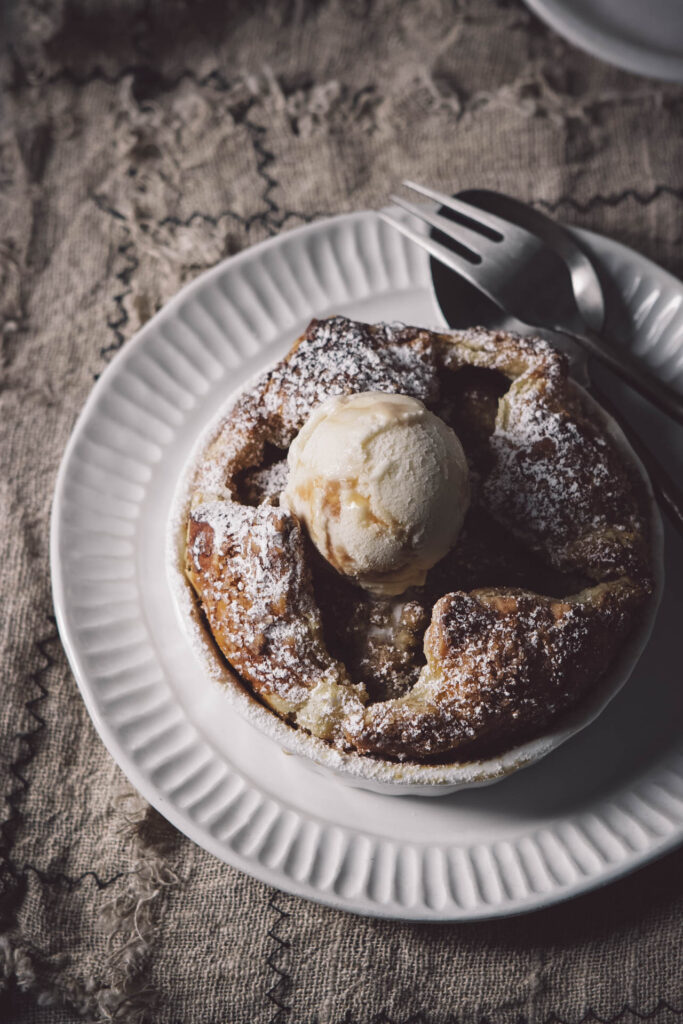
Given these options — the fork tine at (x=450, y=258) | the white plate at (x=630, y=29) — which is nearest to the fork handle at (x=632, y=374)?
the fork tine at (x=450, y=258)

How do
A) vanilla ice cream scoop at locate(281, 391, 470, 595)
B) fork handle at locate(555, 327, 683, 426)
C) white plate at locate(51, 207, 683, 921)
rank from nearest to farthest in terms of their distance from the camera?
vanilla ice cream scoop at locate(281, 391, 470, 595) → white plate at locate(51, 207, 683, 921) → fork handle at locate(555, 327, 683, 426)

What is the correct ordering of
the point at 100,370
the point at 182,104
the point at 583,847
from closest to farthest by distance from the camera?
the point at 583,847 → the point at 100,370 → the point at 182,104

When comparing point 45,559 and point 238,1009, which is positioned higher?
point 45,559

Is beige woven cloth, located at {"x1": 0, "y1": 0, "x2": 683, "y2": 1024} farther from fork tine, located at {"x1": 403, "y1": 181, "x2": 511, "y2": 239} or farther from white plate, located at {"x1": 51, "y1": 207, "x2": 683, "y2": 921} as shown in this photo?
fork tine, located at {"x1": 403, "y1": 181, "x2": 511, "y2": 239}

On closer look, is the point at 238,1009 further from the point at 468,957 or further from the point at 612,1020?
the point at 612,1020

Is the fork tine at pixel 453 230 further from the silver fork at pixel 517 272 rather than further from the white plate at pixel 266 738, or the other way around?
the white plate at pixel 266 738

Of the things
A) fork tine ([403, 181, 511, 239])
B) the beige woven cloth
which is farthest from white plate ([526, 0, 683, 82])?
fork tine ([403, 181, 511, 239])

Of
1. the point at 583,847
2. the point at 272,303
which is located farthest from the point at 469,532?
the point at 272,303
